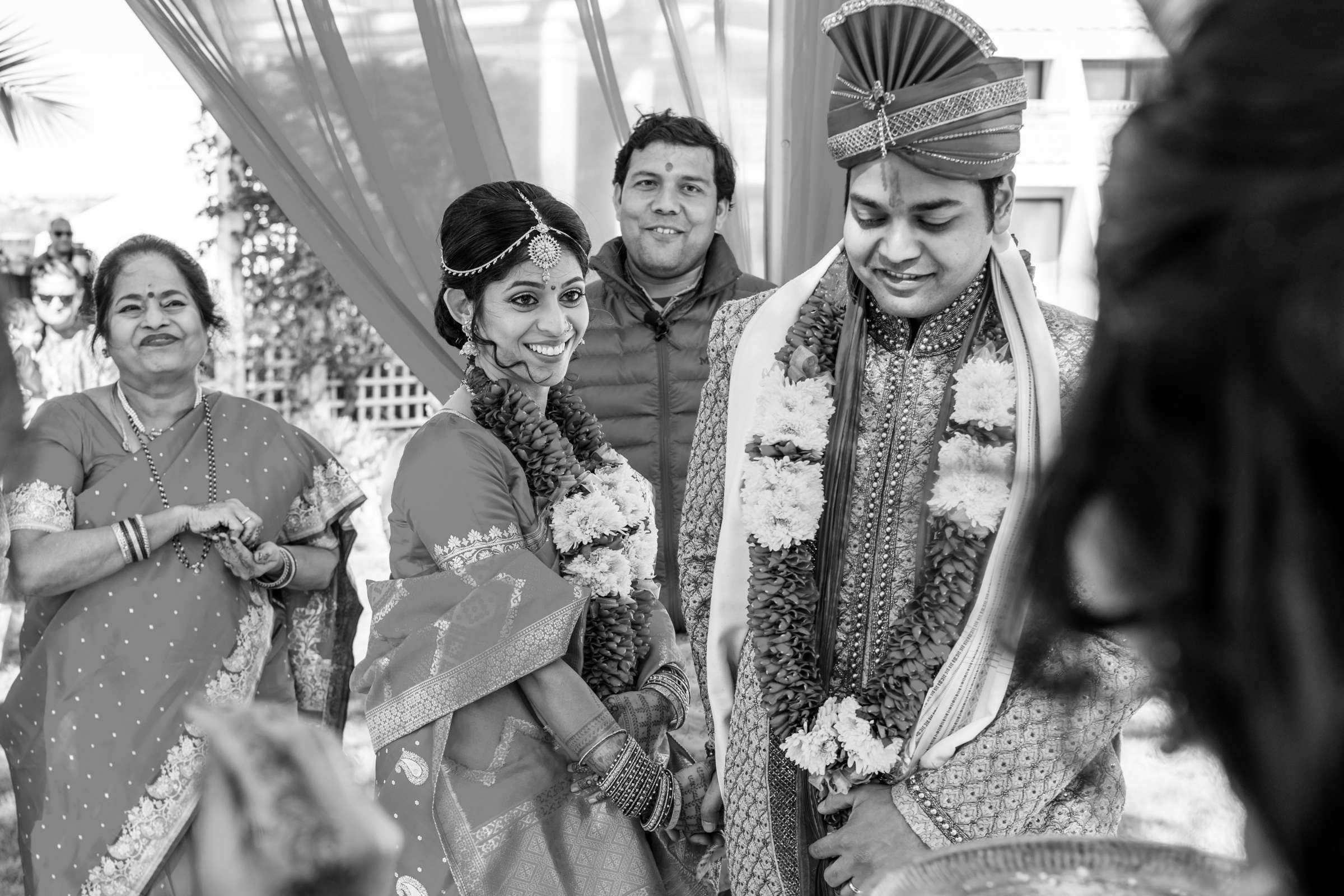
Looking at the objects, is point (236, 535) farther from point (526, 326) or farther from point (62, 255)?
point (62, 255)

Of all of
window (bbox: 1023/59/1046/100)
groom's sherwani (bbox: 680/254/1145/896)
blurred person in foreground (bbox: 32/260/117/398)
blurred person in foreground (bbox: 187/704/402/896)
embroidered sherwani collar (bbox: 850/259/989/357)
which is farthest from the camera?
window (bbox: 1023/59/1046/100)

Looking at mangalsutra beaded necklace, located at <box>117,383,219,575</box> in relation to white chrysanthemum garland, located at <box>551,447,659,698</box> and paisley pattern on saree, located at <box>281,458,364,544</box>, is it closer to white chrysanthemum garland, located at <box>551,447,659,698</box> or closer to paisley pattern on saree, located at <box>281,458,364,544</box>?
paisley pattern on saree, located at <box>281,458,364,544</box>

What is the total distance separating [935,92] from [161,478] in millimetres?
2425

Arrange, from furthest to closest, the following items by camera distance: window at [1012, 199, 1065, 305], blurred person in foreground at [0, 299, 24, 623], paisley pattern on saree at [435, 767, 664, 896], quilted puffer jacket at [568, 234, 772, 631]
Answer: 1. window at [1012, 199, 1065, 305]
2. quilted puffer jacket at [568, 234, 772, 631]
3. paisley pattern on saree at [435, 767, 664, 896]
4. blurred person in foreground at [0, 299, 24, 623]

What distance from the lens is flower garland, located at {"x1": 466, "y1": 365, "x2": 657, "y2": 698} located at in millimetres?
2748

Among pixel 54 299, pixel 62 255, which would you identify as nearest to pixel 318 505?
pixel 54 299

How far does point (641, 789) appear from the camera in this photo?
256 centimetres

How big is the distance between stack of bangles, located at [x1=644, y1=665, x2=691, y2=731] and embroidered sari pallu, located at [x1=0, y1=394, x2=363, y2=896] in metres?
1.29

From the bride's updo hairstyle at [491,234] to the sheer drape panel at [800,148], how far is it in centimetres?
118

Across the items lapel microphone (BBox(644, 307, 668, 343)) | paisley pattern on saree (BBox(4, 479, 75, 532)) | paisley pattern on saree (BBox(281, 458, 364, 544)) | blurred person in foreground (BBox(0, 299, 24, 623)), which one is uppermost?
blurred person in foreground (BBox(0, 299, 24, 623))

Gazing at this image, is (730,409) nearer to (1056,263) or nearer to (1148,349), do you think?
(1148,349)

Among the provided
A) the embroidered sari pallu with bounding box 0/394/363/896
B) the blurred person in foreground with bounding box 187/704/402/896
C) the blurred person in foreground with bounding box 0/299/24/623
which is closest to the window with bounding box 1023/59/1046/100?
the embroidered sari pallu with bounding box 0/394/363/896

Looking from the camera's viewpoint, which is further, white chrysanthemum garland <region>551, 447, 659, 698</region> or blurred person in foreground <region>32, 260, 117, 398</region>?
blurred person in foreground <region>32, 260, 117, 398</region>

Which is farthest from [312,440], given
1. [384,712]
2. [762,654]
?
[762,654]
